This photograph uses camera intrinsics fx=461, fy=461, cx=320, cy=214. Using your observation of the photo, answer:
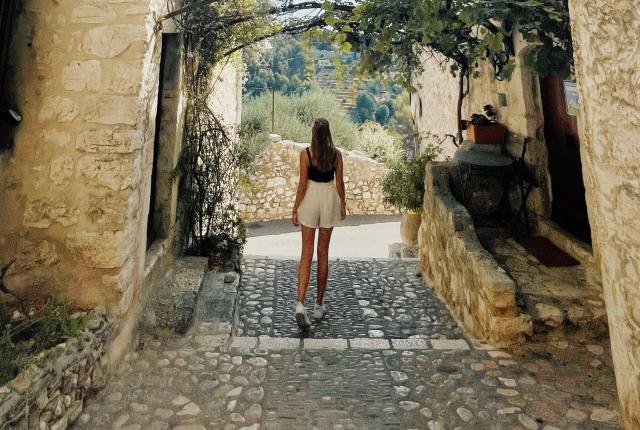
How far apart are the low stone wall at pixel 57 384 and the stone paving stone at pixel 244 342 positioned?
0.89 meters

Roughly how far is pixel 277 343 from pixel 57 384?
146 cm

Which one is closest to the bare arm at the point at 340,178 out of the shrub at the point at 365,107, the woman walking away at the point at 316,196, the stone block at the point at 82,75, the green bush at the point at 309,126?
the woman walking away at the point at 316,196

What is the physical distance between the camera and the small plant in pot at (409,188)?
6434mm

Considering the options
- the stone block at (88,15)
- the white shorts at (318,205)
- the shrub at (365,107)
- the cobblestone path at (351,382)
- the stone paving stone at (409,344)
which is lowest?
the cobblestone path at (351,382)

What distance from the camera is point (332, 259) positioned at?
5922 millimetres

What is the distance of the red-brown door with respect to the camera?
176 inches

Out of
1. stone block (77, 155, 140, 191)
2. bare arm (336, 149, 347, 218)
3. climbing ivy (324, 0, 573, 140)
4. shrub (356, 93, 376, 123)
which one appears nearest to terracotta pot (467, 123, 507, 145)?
climbing ivy (324, 0, 573, 140)

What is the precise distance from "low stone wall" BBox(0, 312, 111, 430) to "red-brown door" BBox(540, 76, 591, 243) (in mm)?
4131

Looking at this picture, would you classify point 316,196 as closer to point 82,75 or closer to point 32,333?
point 82,75

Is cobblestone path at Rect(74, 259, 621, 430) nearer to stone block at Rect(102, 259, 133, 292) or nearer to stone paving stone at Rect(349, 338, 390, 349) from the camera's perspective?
stone paving stone at Rect(349, 338, 390, 349)

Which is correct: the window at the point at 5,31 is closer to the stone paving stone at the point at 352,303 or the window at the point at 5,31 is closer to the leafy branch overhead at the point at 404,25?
the leafy branch overhead at the point at 404,25

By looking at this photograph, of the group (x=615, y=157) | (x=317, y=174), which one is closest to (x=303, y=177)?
(x=317, y=174)

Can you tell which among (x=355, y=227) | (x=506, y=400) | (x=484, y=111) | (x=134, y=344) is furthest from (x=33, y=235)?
(x=355, y=227)

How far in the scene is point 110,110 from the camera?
2738 millimetres
